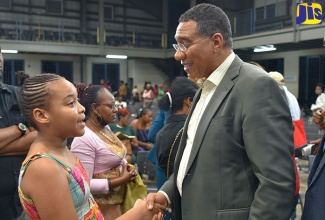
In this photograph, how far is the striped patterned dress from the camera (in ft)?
4.04

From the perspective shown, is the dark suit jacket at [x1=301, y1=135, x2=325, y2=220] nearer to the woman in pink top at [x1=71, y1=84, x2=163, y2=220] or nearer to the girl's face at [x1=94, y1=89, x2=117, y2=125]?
the woman in pink top at [x1=71, y1=84, x2=163, y2=220]

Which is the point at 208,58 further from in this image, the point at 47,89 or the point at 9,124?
the point at 9,124

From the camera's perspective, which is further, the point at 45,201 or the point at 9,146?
the point at 9,146

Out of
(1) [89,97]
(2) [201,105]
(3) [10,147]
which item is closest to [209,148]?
(2) [201,105]

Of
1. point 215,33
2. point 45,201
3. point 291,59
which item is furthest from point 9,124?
point 291,59

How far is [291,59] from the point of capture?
53.5ft

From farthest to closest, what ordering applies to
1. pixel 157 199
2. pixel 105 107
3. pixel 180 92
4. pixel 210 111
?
1. pixel 180 92
2. pixel 105 107
3. pixel 157 199
4. pixel 210 111

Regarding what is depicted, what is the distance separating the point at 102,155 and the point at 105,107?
1.15 ft

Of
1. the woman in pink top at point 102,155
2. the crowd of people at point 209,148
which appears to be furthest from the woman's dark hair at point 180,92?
the crowd of people at point 209,148

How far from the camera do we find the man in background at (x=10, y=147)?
1.83m

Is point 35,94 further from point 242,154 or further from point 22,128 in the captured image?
point 242,154

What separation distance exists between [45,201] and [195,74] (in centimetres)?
78

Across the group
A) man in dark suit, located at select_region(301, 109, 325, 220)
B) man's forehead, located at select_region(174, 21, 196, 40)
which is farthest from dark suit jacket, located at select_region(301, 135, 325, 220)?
man's forehead, located at select_region(174, 21, 196, 40)

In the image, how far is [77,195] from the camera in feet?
4.22
